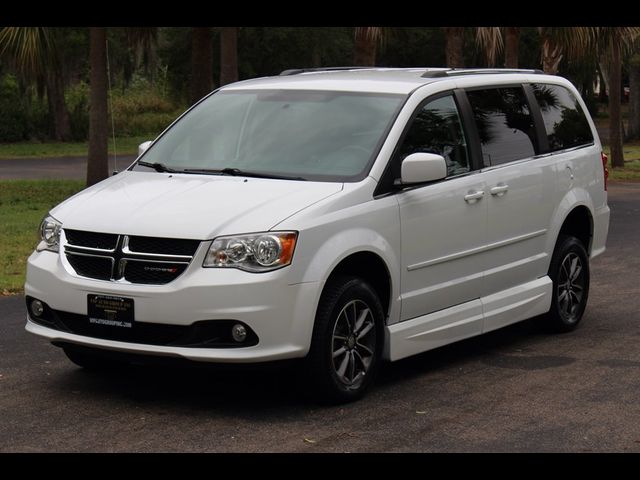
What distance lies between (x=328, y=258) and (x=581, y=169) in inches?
139

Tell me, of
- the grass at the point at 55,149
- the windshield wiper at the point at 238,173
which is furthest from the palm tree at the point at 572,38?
the grass at the point at 55,149

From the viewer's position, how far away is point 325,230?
7.26 m

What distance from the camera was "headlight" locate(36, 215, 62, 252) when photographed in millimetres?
7617

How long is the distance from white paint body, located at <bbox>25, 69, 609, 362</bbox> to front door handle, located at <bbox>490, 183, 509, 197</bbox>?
1cm

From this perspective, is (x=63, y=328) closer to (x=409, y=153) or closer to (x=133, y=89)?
(x=409, y=153)

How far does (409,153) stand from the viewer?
8164 mm

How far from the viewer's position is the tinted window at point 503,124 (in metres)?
8.97

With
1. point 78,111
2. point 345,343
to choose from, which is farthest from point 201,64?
point 78,111

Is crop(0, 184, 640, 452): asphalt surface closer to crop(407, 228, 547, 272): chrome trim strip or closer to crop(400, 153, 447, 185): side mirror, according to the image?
crop(407, 228, 547, 272): chrome trim strip

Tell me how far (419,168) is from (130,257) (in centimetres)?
185

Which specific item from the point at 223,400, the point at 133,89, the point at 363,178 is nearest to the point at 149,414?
the point at 223,400

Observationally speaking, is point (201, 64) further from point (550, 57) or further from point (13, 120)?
point (13, 120)

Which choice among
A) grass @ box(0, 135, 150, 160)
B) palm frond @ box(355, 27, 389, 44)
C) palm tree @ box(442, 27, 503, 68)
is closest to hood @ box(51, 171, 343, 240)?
palm frond @ box(355, 27, 389, 44)

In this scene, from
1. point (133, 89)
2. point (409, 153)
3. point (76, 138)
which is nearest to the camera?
point (409, 153)
